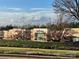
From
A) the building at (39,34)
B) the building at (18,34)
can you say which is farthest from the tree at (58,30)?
the building at (18,34)

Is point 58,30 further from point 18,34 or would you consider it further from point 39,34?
point 18,34

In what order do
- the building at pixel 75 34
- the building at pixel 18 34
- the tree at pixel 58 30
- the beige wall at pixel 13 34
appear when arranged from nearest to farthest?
1. the tree at pixel 58 30
2. the building at pixel 75 34
3. the building at pixel 18 34
4. the beige wall at pixel 13 34

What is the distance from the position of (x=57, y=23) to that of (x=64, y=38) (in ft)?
17.1

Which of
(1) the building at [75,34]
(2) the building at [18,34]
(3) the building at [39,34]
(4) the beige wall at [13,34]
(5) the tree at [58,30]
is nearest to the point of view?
(5) the tree at [58,30]

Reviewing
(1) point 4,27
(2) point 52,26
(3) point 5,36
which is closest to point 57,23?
(2) point 52,26

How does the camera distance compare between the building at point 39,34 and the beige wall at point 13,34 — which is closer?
the building at point 39,34

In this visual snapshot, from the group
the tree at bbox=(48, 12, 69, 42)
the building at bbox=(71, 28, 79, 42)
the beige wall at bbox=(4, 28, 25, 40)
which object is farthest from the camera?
the beige wall at bbox=(4, 28, 25, 40)

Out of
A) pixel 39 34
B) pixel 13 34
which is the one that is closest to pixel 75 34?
pixel 39 34

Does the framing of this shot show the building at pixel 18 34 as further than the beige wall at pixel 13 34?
No

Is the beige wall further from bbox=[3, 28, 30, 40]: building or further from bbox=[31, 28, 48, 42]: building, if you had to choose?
bbox=[31, 28, 48, 42]: building

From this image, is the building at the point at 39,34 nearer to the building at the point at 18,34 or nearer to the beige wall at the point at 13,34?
the building at the point at 18,34

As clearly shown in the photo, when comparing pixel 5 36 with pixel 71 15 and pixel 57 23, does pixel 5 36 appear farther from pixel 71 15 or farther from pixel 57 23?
pixel 71 15

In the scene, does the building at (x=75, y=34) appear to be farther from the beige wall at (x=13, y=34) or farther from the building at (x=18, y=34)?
the beige wall at (x=13, y=34)

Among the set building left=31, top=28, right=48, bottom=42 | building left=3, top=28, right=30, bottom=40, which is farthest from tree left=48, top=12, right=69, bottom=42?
building left=3, top=28, right=30, bottom=40
